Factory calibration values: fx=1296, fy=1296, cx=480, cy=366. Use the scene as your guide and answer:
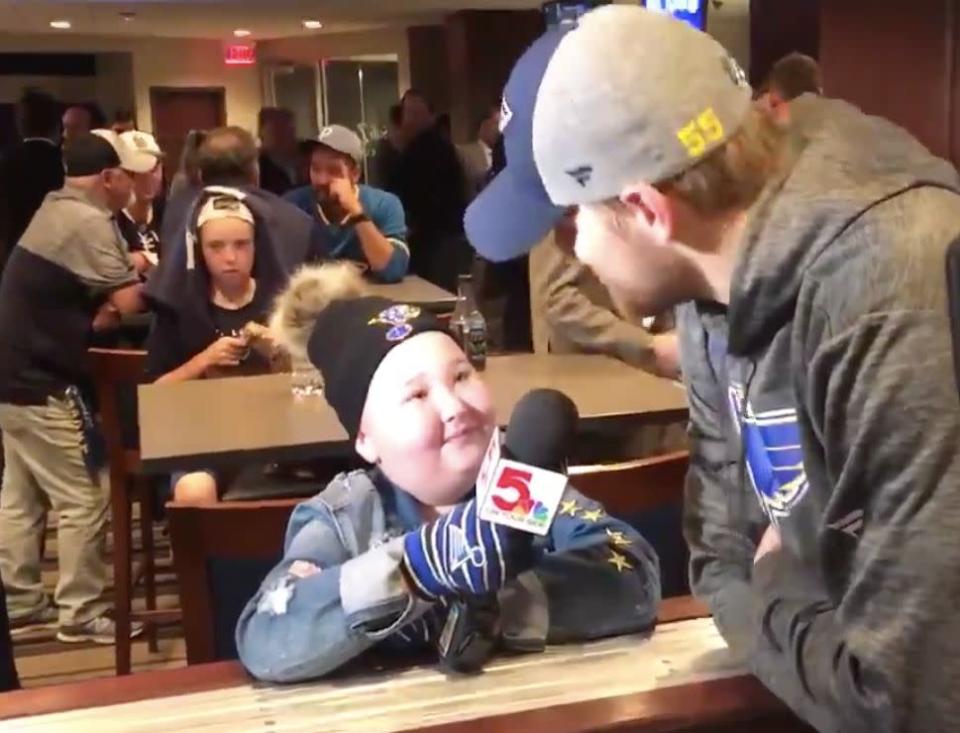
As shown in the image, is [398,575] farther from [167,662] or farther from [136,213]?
[136,213]

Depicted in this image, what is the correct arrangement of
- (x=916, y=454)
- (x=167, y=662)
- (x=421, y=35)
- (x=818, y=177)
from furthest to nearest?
(x=421, y=35)
(x=167, y=662)
(x=818, y=177)
(x=916, y=454)

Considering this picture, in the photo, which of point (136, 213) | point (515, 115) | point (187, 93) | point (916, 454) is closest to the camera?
point (916, 454)

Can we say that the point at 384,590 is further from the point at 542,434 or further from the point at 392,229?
the point at 392,229

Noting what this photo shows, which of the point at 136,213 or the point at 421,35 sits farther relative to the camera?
the point at 421,35

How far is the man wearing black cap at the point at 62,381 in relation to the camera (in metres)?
3.54

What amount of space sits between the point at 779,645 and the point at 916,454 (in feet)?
0.79

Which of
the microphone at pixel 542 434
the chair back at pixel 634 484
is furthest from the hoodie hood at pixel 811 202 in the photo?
the chair back at pixel 634 484

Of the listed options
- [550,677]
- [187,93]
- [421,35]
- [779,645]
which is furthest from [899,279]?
[187,93]

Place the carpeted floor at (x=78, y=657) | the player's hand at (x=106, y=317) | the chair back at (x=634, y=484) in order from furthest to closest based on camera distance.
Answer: the player's hand at (x=106, y=317) < the carpeted floor at (x=78, y=657) < the chair back at (x=634, y=484)

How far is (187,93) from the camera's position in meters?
13.6

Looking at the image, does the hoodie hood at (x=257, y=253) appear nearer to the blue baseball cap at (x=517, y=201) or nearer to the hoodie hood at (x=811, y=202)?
the blue baseball cap at (x=517, y=201)

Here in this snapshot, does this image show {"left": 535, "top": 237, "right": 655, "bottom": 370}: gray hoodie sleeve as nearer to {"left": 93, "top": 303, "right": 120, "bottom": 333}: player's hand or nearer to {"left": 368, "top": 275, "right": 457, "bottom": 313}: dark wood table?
{"left": 368, "top": 275, "right": 457, "bottom": 313}: dark wood table

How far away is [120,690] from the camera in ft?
3.59

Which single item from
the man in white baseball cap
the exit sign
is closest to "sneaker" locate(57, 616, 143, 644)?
the man in white baseball cap
